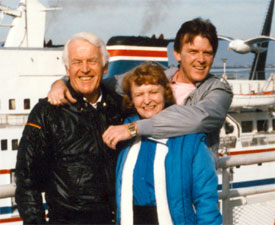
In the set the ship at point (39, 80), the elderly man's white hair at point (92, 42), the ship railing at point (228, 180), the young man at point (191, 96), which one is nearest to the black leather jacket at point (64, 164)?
the young man at point (191, 96)

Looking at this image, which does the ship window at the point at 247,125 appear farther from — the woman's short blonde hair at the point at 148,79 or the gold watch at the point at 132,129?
the gold watch at the point at 132,129

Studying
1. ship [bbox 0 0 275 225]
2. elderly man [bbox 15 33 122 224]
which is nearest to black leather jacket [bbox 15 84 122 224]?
elderly man [bbox 15 33 122 224]

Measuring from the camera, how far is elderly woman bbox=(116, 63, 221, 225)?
85.4 inches

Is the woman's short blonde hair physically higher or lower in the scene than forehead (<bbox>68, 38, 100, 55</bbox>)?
lower

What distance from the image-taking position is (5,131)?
38.0 ft

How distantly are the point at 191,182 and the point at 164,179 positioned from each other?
0.13 meters

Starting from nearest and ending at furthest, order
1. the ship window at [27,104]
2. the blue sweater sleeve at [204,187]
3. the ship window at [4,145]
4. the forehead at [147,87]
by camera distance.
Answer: the blue sweater sleeve at [204,187] → the forehead at [147,87] → the ship window at [4,145] → the ship window at [27,104]

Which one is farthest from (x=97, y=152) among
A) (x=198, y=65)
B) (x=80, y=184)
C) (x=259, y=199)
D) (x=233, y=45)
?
(x=233, y=45)

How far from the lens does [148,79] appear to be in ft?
7.49

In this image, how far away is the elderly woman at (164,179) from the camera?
217 cm

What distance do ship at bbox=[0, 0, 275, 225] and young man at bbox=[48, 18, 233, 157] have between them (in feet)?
30.2

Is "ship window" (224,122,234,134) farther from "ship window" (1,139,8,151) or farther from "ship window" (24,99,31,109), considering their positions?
"ship window" (1,139,8,151)

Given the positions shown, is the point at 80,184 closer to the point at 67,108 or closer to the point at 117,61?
the point at 67,108

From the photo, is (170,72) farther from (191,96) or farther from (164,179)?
(164,179)
